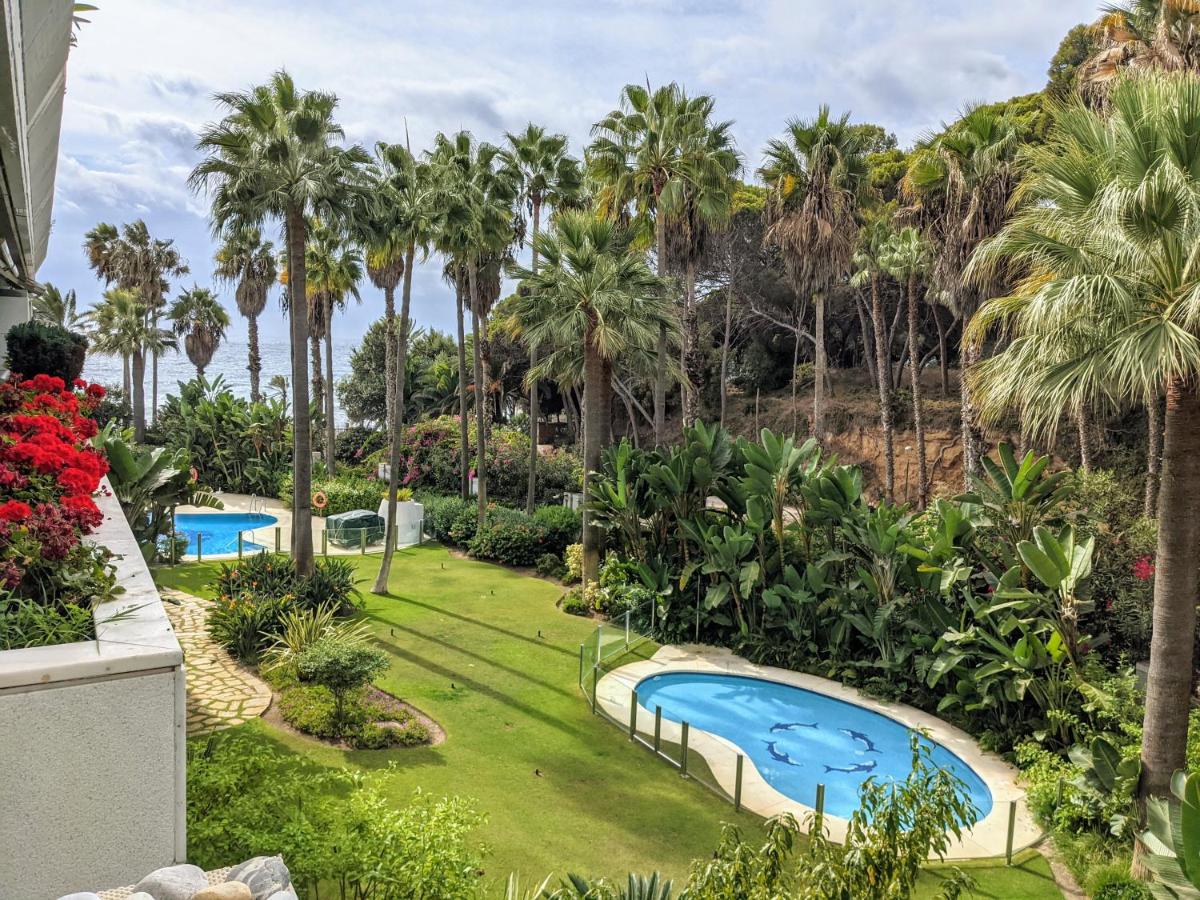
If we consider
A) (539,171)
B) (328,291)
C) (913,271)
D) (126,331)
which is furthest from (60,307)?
(913,271)

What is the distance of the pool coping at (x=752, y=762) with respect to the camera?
32.1 feet

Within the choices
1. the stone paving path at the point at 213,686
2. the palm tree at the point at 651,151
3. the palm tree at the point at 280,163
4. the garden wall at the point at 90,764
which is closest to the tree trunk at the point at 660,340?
the palm tree at the point at 651,151

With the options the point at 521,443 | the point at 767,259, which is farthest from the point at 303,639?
the point at 767,259

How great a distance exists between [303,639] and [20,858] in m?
9.33

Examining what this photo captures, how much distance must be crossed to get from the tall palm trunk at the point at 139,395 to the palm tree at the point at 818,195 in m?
29.1

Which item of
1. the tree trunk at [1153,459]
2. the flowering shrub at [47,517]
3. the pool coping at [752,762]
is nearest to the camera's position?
the flowering shrub at [47,517]

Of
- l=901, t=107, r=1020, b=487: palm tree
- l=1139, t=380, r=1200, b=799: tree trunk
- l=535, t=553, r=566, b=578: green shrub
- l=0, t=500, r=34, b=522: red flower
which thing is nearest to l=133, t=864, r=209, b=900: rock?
l=0, t=500, r=34, b=522: red flower

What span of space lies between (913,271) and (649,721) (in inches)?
776

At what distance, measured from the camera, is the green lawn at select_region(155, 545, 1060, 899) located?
8828 millimetres

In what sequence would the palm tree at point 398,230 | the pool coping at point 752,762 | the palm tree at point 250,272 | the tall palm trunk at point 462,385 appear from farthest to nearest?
the palm tree at point 250,272
the tall palm trunk at point 462,385
the palm tree at point 398,230
the pool coping at point 752,762

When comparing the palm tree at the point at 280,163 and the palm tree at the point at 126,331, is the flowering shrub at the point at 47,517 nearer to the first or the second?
the palm tree at the point at 280,163

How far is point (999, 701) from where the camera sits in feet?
39.2

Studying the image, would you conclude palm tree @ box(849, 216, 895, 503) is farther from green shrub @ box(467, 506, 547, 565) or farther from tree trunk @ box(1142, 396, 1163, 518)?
green shrub @ box(467, 506, 547, 565)

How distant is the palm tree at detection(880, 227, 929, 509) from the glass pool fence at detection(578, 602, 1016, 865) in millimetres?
14119
